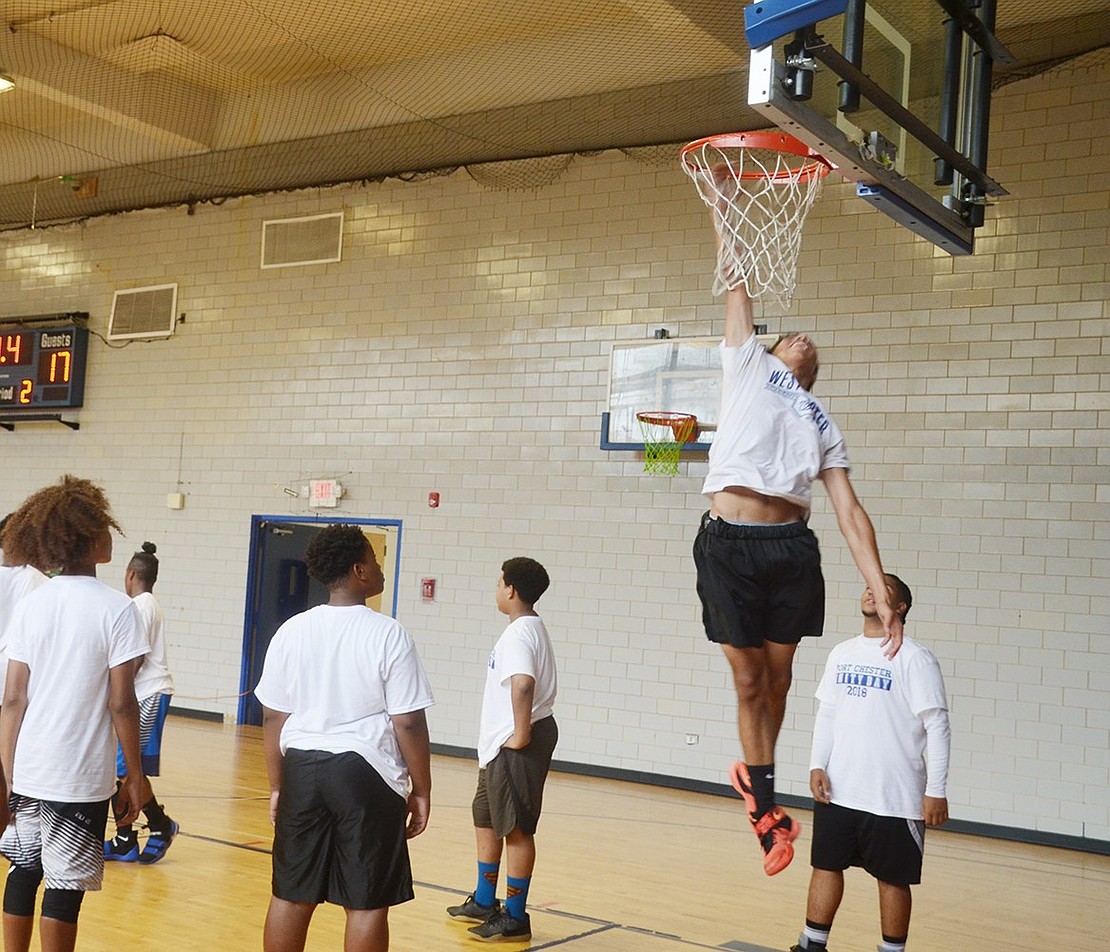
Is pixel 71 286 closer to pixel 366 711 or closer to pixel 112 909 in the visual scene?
pixel 112 909

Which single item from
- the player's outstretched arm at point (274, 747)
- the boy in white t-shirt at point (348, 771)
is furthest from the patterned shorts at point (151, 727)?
the boy in white t-shirt at point (348, 771)

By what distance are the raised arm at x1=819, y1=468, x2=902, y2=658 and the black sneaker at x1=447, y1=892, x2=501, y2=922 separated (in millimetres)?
3228

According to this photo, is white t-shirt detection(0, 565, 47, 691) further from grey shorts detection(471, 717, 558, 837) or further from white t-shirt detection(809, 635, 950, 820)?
white t-shirt detection(809, 635, 950, 820)

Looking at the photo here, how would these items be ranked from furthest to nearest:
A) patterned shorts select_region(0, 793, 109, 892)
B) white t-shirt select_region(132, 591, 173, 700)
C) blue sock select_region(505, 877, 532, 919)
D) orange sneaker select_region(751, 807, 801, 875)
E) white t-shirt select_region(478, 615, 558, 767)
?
white t-shirt select_region(132, 591, 173, 700), blue sock select_region(505, 877, 532, 919), white t-shirt select_region(478, 615, 558, 767), patterned shorts select_region(0, 793, 109, 892), orange sneaker select_region(751, 807, 801, 875)

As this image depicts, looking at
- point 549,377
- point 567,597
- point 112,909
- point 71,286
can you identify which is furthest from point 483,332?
point 112,909

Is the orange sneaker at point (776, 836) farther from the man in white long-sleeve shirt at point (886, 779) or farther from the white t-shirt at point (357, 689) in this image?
the man in white long-sleeve shirt at point (886, 779)

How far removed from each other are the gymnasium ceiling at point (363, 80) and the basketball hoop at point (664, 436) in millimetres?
2722

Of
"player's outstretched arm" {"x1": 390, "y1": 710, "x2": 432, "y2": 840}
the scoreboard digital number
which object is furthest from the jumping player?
the scoreboard digital number

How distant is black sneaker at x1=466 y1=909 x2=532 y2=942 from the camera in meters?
6.16

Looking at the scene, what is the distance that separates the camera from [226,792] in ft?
32.3

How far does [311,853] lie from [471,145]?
32.4 feet

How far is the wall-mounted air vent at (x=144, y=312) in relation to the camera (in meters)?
15.1

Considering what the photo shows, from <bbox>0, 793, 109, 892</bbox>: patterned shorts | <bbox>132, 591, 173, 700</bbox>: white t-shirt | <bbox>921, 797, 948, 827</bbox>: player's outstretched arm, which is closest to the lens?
→ <bbox>0, 793, 109, 892</bbox>: patterned shorts

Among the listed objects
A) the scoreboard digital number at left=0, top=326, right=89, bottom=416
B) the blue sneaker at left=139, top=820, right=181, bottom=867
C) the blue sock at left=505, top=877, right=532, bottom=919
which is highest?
the scoreboard digital number at left=0, top=326, right=89, bottom=416
